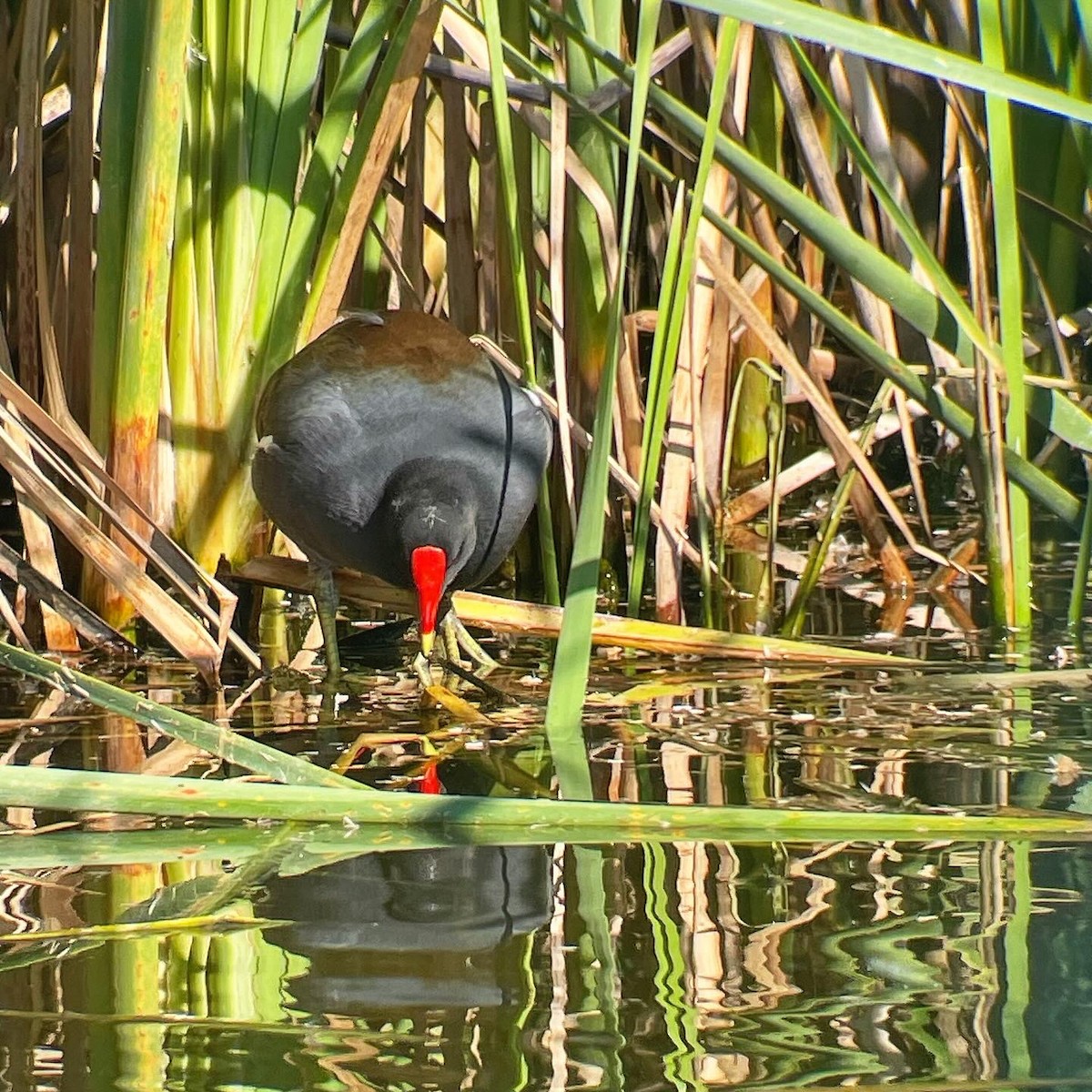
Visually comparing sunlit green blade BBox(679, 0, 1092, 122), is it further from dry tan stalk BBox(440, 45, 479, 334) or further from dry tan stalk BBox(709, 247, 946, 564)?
dry tan stalk BBox(440, 45, 479, 334)

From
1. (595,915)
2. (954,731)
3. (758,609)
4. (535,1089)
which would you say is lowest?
(535,1089)

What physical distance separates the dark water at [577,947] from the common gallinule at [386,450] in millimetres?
774

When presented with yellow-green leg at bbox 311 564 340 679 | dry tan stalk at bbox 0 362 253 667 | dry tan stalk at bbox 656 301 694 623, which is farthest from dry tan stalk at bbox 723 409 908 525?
dry tan stalk at bbox 0 362 253 667

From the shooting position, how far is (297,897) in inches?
66.5

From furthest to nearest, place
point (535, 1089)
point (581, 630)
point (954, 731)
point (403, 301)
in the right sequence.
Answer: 1. point (403, 301)
2. point (954, 731)
3. point (581, 630)
4. point (535, 1089)

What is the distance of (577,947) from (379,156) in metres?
1.96

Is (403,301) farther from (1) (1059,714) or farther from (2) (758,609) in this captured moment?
(1) (1059,714)

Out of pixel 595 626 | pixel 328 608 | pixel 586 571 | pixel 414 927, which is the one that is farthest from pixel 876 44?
pixel 328 608

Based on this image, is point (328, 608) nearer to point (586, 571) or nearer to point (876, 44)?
point (586, 571)

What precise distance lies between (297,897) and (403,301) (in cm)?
226

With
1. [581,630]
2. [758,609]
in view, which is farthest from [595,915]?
[758,609]

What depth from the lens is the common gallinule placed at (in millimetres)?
3023

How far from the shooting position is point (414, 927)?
5.33 ft

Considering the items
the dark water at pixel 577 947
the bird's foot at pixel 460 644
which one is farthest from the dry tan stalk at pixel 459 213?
the dark water at pixel 577 947
